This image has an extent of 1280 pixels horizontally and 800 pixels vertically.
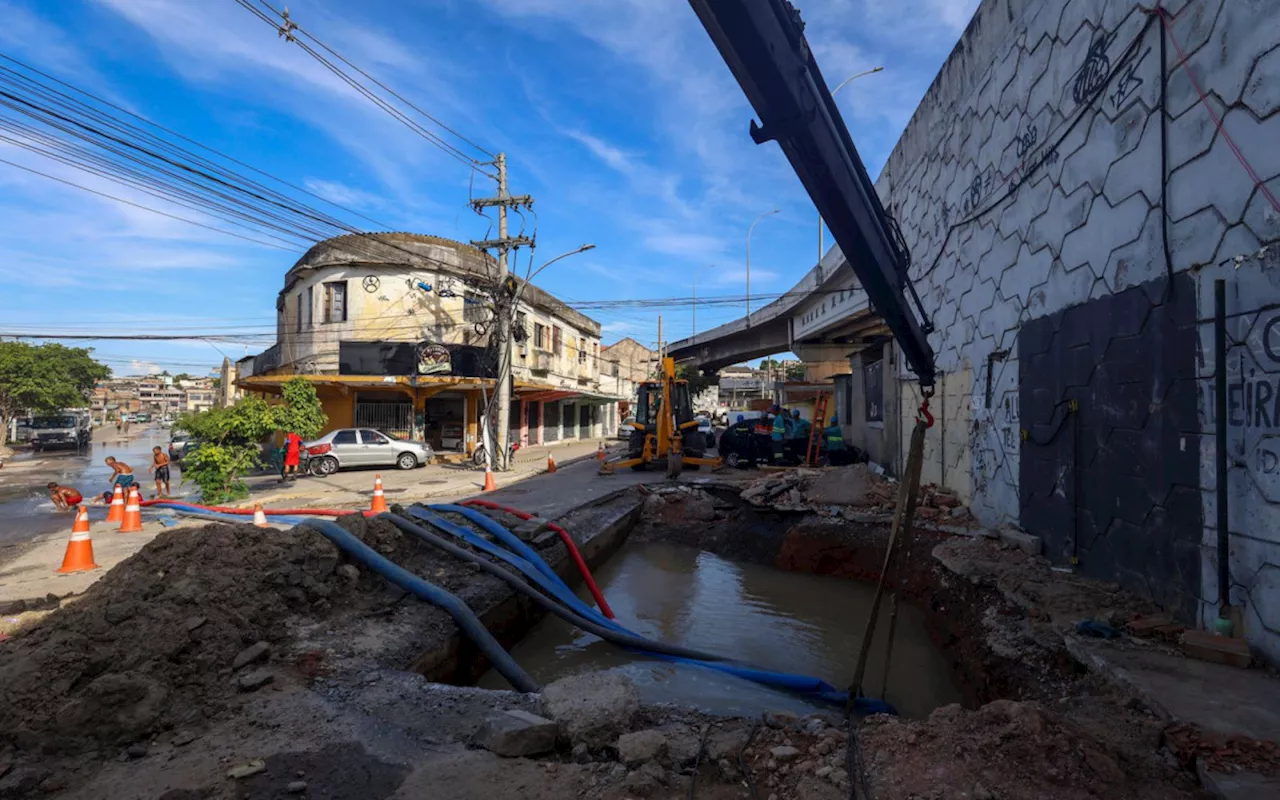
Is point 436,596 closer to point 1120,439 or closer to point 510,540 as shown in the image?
point 510,540

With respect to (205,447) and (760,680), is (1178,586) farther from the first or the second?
(205,447)

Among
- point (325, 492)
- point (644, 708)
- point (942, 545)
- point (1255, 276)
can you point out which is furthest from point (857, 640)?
point (325, 492)

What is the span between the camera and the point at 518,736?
10.3ft

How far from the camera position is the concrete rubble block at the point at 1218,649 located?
3619mm

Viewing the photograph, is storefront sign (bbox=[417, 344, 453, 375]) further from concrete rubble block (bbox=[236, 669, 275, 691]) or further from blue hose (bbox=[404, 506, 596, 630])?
concrete rubble block (bbox=[236, 669, 275, 691])

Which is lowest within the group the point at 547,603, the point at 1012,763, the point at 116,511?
the point at 547,603

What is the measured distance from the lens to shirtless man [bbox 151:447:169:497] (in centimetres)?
1310

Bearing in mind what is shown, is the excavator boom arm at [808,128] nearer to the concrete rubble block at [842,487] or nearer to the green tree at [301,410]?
→ the concrete rubble block at [842,487]

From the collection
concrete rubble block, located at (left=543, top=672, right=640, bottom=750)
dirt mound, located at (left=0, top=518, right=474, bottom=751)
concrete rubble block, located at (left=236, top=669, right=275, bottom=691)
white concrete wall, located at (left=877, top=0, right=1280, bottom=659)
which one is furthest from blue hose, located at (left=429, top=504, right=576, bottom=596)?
white concrete wall, located at (left=877, top=0, right=1280, bottom=659)

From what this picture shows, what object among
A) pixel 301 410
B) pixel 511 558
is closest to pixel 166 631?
pixel 511 558

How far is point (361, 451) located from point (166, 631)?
16.3 meters

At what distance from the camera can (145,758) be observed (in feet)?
9.89

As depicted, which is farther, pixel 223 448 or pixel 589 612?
pixel 223 448

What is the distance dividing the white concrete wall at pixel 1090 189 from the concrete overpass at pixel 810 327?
4.25 m
